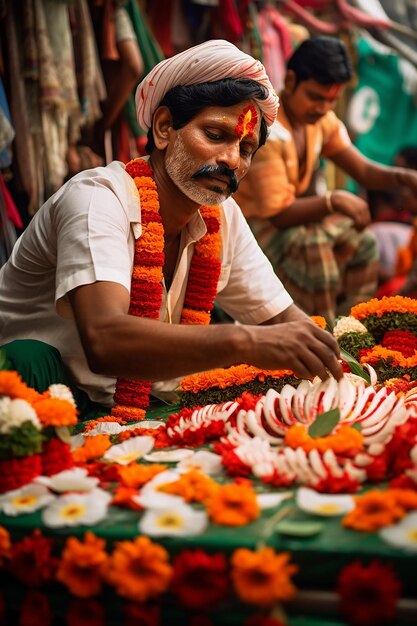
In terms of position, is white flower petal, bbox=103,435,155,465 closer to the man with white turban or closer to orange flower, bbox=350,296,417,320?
the man with white turban

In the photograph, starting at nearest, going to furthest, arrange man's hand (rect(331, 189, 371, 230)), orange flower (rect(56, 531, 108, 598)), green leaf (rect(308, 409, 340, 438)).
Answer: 1. orange flower (rect(56, 531, 108, 598))
2. green leaf (rect(308, 409, 340, 438))
3. man's hand (rect(331, 189, 371, 230))

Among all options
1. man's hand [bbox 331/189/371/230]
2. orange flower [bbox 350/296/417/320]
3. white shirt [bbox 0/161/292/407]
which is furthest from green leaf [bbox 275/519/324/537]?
man's hand [bbox 331/189/371/230]

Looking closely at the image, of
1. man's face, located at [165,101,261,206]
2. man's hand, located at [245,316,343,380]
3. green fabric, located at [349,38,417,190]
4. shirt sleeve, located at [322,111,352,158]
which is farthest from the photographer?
green fabric, located at [349,38,417,190]

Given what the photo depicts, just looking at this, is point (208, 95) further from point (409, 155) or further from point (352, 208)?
point (409, 155)

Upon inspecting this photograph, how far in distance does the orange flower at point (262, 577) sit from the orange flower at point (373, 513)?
0.42 ft

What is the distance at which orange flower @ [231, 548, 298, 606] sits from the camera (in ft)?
4.03

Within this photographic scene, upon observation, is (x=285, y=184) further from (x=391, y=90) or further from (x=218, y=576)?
(x=218, y=576)

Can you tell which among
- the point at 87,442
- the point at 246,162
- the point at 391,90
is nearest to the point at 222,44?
the point at 246,162

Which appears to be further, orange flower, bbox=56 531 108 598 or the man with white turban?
the man with white turban

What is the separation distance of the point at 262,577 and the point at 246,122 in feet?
5.11

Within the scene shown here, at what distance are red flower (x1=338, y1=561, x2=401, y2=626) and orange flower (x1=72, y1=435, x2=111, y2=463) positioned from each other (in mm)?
720

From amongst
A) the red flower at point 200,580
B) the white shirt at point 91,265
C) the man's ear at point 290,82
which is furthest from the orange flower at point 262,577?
the man's ear at point 290,82

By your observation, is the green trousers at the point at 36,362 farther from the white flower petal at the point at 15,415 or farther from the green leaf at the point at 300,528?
the green leaf at the point at 300,528

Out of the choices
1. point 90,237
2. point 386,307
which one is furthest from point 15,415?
point 386,307
